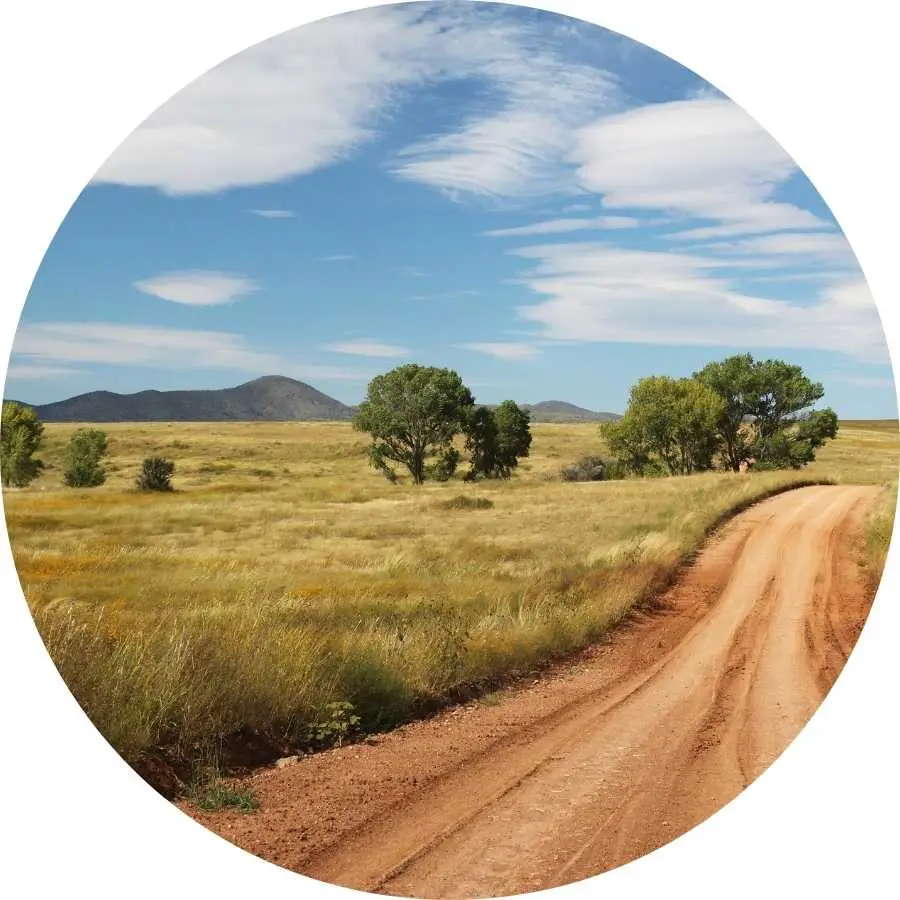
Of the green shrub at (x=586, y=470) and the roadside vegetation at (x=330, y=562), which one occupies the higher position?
the green shrub at (x=586, y=470)

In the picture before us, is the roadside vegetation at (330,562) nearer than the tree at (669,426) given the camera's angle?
Yes

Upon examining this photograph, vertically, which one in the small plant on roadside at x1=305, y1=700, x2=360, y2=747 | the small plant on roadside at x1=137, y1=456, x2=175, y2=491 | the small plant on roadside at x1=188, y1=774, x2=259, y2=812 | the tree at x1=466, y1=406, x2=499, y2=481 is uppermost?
the tree at x1=466, y1=406, x2=499, y2=481

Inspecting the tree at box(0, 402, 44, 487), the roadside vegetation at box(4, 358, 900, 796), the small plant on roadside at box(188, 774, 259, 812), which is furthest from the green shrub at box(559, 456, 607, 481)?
the tree at box(0, 402, 44, 487)

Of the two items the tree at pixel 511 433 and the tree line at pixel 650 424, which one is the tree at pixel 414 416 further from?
the tree at pixel 511 433

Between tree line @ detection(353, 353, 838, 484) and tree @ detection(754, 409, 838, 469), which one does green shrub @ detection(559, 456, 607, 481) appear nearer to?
tree line @ detection(353, 353, 838, 484)

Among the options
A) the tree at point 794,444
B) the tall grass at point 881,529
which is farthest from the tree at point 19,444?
the tall grass at point 881,529

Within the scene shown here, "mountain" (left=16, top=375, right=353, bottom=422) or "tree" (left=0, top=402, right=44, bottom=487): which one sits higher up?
"mountain" (left=16, top=375, right=353, bottom=422)

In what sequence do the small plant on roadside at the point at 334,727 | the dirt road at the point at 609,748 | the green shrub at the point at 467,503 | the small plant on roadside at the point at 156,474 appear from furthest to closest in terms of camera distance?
1. the green shrub at the point at 467,503
2. the small plant on roadside at the point at 156,474
3. the small plant on roadside at the point at 334,727
4. the dirt road at the point at 609,748

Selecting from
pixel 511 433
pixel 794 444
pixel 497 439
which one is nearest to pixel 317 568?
pixel 497 439
